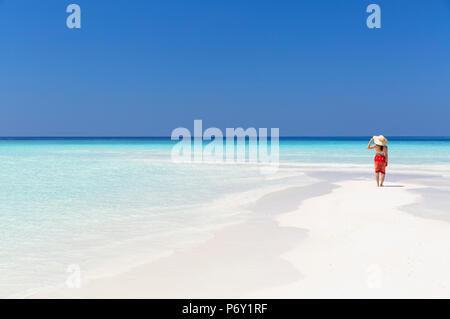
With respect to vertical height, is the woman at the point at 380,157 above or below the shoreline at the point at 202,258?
above

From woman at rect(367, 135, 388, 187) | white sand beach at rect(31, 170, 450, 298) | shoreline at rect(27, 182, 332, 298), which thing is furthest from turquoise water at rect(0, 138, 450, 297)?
woman at rect(367, 135, 388, 187)

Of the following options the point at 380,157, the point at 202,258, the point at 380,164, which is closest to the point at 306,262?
the point at 202,258

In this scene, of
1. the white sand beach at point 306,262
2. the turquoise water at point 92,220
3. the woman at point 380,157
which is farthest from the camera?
the woman at point 380,157

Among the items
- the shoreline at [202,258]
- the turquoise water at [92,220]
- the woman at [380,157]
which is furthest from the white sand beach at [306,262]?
the woman at [380,157]

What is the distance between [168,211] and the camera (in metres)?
7.88

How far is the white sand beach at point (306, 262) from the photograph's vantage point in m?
3.80

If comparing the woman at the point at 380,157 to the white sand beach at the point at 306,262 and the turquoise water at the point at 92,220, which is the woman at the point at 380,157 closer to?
the turquoise water at the point at 92,220

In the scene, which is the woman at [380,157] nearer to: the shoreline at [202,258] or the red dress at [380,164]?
the red dress at [380,164]

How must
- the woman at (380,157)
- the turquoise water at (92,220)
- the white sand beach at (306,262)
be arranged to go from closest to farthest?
the white sand beach at (306,262) < the turquoise water at (92,220) < the woman at (380,157)

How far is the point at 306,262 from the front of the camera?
461 cm

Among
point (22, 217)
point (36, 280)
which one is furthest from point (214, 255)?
point (22, 217)

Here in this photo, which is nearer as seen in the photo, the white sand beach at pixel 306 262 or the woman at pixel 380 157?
the white sand beach at pixel 306 262

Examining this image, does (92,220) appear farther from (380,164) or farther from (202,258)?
(380,164)
